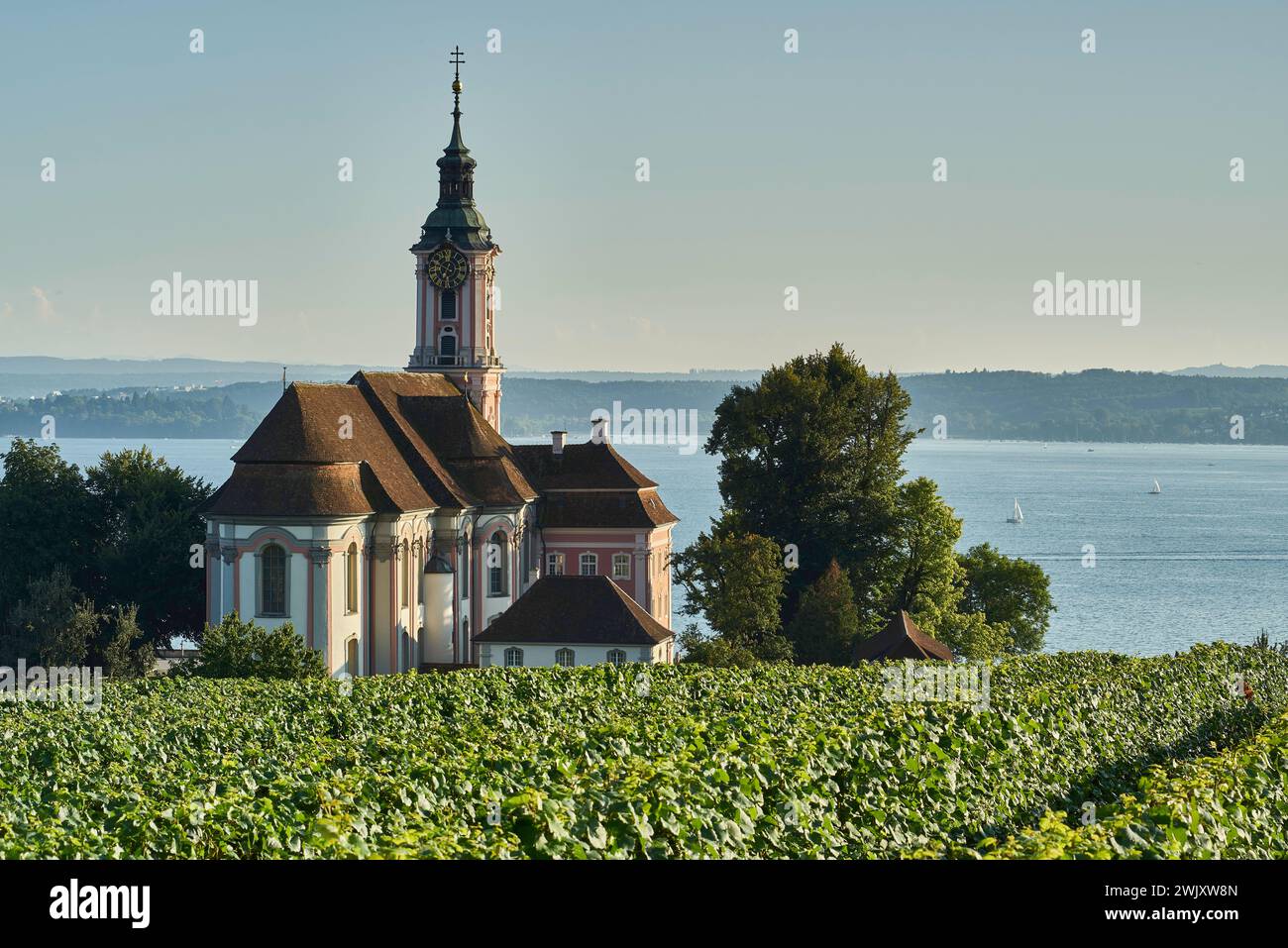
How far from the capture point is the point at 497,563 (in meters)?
63.8

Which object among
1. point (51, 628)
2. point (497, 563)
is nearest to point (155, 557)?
point (51, 628)

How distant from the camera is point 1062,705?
86.9 ft

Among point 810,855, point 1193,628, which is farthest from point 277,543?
point 1193,628

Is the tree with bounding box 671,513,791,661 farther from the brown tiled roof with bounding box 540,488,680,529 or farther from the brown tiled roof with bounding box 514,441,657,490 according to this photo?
the brown tiled roof with bounding box 514,441,657,490

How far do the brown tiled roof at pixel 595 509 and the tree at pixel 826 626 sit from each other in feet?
35.0

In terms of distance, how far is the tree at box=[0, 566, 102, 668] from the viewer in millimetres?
58844

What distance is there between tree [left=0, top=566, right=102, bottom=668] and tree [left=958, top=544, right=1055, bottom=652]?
37.5 meters

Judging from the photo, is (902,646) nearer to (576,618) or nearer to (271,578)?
(576,618)

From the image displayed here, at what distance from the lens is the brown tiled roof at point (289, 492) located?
54438mm

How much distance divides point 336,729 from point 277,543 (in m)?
28.5

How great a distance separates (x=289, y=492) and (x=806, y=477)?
2075cm

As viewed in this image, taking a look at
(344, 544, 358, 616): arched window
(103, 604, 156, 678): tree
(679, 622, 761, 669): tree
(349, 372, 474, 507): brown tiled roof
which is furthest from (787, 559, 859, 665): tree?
(103, 604, 156, 678): tree

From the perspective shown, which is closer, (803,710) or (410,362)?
(803,710)
